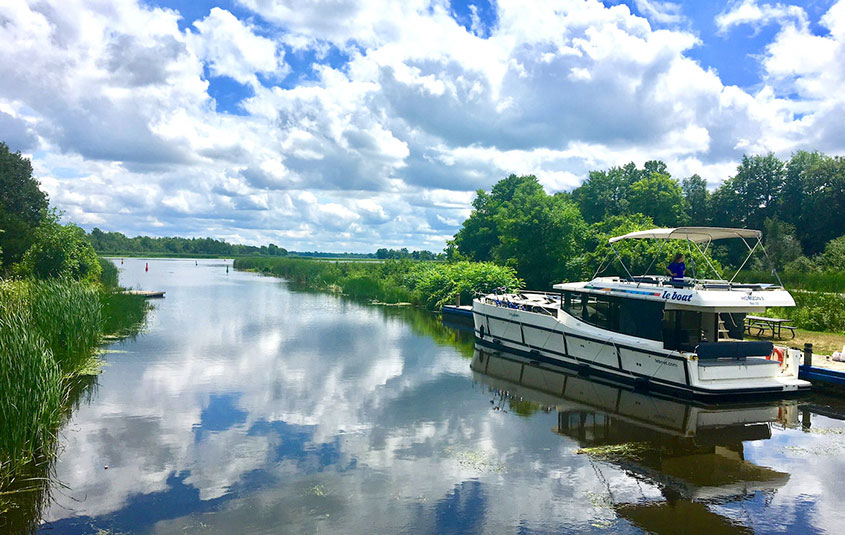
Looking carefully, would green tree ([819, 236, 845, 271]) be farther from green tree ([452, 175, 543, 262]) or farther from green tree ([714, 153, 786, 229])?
green tree ([452, 175, 543, 262])

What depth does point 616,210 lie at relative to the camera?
182ft

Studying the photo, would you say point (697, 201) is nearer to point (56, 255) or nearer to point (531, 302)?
point (531, 302)

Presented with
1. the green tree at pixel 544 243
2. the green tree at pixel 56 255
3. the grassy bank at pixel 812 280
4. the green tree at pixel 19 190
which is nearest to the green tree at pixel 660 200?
the green tree at pixel 544 243

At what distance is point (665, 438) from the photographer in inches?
457

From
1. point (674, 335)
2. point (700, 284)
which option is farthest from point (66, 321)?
point (700, 284)

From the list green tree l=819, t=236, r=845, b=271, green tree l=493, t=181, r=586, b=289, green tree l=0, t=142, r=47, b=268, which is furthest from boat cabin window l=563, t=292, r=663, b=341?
green tree l=0, t=142, r=47, b=268

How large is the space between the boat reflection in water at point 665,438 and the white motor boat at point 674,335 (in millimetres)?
532

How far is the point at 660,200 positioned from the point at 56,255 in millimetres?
44258

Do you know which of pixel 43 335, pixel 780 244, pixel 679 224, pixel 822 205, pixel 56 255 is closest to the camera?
pixel 43 335

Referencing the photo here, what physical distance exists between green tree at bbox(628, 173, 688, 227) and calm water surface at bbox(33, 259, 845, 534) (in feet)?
116

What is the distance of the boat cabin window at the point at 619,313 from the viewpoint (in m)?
15.2

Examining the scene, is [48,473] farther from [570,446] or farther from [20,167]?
[20,167]

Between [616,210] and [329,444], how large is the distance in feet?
164

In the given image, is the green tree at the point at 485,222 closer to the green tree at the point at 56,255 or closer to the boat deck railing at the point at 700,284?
the green tree at the point at 56,255
